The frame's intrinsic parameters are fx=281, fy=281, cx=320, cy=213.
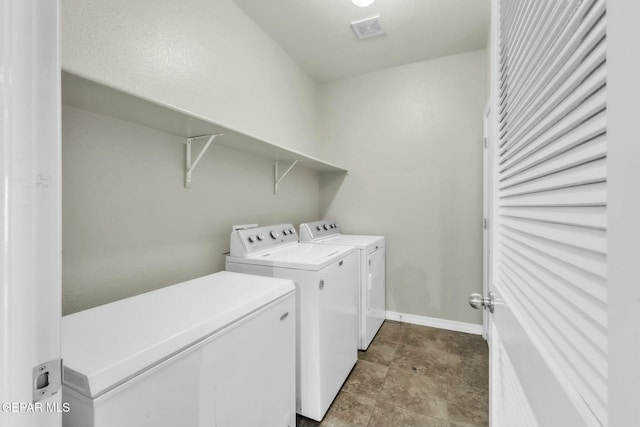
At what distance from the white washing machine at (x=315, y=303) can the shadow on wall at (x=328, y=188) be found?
1287 mm

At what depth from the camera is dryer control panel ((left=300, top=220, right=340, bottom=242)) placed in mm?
2488

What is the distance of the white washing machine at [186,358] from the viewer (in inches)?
26.5

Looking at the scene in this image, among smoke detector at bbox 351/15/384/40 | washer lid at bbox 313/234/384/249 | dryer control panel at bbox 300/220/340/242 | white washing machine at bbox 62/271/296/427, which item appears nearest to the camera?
white washing machine at bbox 62/271/296/427

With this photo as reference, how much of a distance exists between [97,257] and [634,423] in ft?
5.20

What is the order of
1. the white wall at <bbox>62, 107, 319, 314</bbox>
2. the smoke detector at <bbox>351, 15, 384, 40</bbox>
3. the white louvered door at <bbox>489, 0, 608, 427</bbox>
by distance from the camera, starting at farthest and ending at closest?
1. the smoke detector at <bbox>351, 15, 384, 40</bbox>
2. the white wall at <bbox>62, 107, 319, 314</bbox>
3. the white louvered door at <bbox>489, 0, 608, 427</bbox>

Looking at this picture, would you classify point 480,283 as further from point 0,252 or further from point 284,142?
point 0,252

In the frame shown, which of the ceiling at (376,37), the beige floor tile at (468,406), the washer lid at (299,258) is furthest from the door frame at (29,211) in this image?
the ceiling at (376,37)

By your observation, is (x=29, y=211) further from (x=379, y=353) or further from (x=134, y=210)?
(x=379, y=353)

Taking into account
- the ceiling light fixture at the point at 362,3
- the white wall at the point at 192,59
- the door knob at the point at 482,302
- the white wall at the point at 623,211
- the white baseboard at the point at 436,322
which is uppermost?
the ceiling light fixture at the point at 362,3

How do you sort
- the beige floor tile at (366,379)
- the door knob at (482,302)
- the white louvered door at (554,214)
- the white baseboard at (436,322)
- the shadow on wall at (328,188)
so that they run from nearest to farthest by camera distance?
the white louvered door at (554,214), the door knob at (482,302), the beige floor tile at (366,379), the white baseboard at (436,322), the shadow on wall at (328,188)

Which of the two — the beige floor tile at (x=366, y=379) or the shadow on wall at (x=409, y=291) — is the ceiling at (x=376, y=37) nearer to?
the shadow on wall at (x=409, y=291)

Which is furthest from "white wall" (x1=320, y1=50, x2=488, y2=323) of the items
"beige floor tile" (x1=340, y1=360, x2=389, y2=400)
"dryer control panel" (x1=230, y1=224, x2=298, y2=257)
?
"dryer control panel" (x1=230, y1=224, x2=298, y2=257)

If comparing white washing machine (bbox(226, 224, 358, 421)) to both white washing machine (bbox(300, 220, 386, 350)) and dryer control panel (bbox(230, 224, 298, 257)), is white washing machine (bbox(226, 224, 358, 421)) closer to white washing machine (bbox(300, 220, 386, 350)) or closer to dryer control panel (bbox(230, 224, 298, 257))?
dryer control panel (bbox(230, 224, 298, 257))

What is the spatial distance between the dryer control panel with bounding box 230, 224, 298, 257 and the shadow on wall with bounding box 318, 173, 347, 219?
3.37ft
